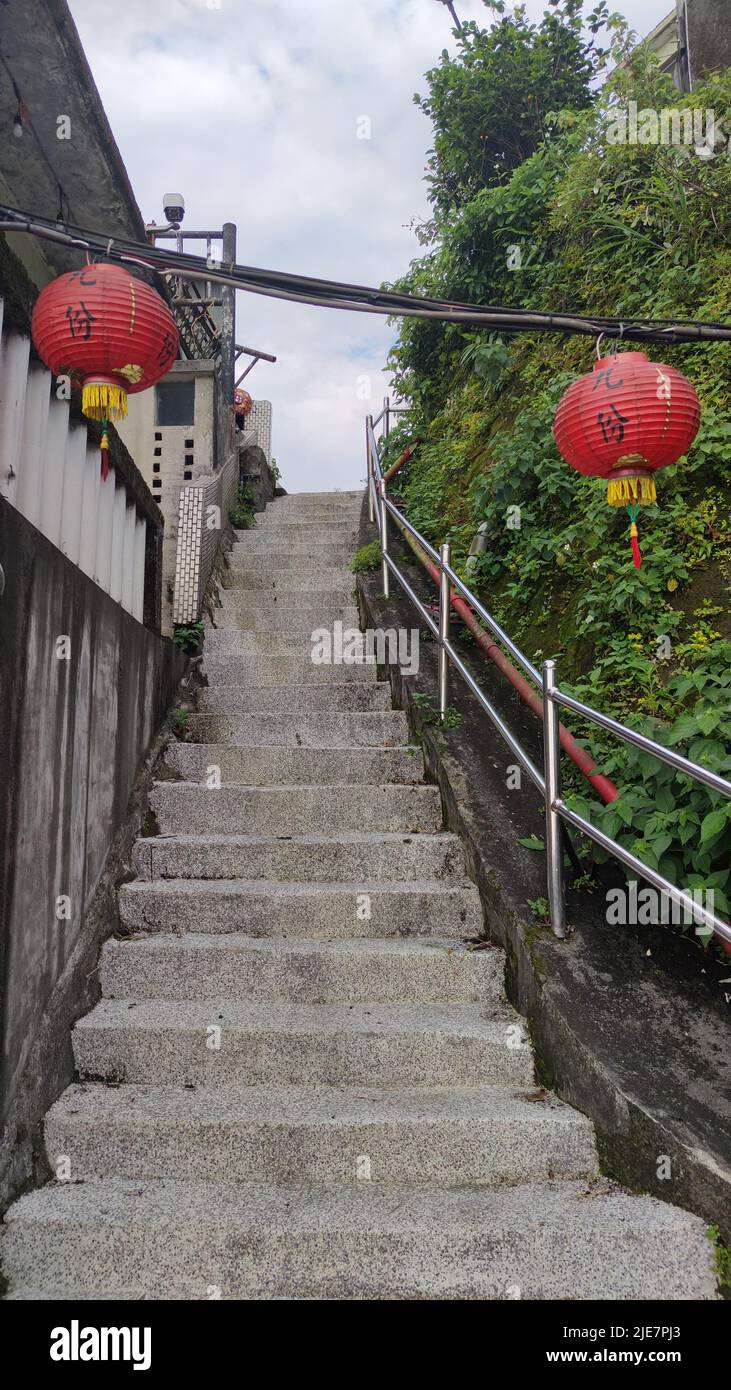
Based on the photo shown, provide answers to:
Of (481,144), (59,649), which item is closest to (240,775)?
(59,649)

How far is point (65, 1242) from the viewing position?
1773 millimetres

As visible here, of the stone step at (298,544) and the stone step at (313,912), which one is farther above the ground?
the stone step at (298,544)

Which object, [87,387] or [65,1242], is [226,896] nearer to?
[65,1242]

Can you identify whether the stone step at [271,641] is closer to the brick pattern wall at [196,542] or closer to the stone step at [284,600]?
the stone step at [284,600]

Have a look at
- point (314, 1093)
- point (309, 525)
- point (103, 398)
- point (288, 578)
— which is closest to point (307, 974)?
point (314, 1093)

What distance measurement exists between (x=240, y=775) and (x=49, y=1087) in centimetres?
181

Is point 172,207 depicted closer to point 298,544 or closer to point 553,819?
point 298,544

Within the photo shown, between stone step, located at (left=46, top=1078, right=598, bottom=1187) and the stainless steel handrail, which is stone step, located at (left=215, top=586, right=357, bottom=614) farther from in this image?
stone step, located at (left=46, top=1078, right=598, bottom=1187)

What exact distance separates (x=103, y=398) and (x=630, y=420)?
1894 millimetres

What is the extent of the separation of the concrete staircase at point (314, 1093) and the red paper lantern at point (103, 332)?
1.78 metres

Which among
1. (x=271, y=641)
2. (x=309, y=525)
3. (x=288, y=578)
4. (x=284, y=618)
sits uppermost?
(x=309, y=525)

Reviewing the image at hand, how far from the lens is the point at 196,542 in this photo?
20.4ft

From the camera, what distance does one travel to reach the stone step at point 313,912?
2.91 metres

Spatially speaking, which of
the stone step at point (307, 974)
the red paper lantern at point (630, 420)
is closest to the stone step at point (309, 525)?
the red paper lantern at point (630, 420)
